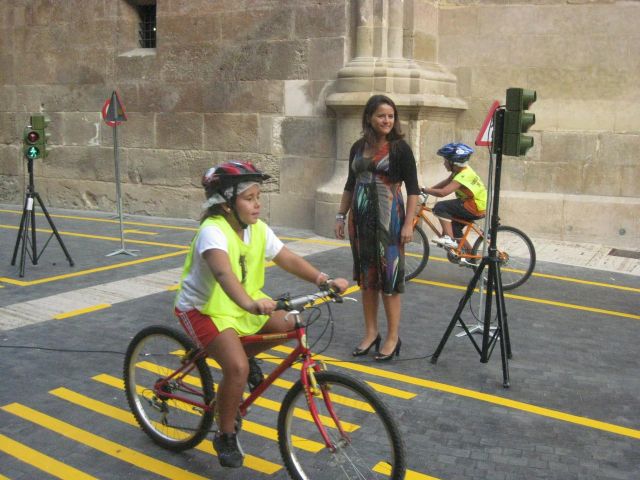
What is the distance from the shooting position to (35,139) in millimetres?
9078

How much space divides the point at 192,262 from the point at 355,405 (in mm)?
1069

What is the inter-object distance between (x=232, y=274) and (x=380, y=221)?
2.30 metres

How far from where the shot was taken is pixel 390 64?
10.9 m

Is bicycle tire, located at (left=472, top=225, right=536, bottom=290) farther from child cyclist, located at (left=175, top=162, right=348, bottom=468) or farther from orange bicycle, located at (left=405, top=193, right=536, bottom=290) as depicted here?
child cyclist, located at (left=175, top=162, right=348, bottom=468)

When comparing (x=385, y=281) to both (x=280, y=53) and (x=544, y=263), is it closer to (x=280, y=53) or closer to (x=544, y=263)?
(x=544, y=263)

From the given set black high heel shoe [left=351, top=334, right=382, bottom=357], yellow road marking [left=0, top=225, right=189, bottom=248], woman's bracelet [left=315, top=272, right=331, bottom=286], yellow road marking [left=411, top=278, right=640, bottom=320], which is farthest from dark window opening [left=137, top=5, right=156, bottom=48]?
woman's bracelet [left=315, top=272, right=331, bottom=286]

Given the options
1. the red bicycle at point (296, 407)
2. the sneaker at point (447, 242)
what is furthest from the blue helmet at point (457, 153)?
the red bicycle at point (296, 407)

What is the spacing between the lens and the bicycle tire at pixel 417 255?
868cm

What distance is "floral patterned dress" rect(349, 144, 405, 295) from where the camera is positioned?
575cm

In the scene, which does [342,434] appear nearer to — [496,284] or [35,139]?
[496,284]

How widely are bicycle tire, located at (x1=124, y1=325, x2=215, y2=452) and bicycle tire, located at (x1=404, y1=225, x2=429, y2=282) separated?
4.68m

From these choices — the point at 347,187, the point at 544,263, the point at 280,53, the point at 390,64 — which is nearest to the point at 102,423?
the point at 347,187

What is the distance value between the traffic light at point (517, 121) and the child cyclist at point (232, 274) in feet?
7.29

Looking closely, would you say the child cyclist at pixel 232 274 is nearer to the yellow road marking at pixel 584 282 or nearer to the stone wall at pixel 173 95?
the yellow road marking at pixel 584 282
